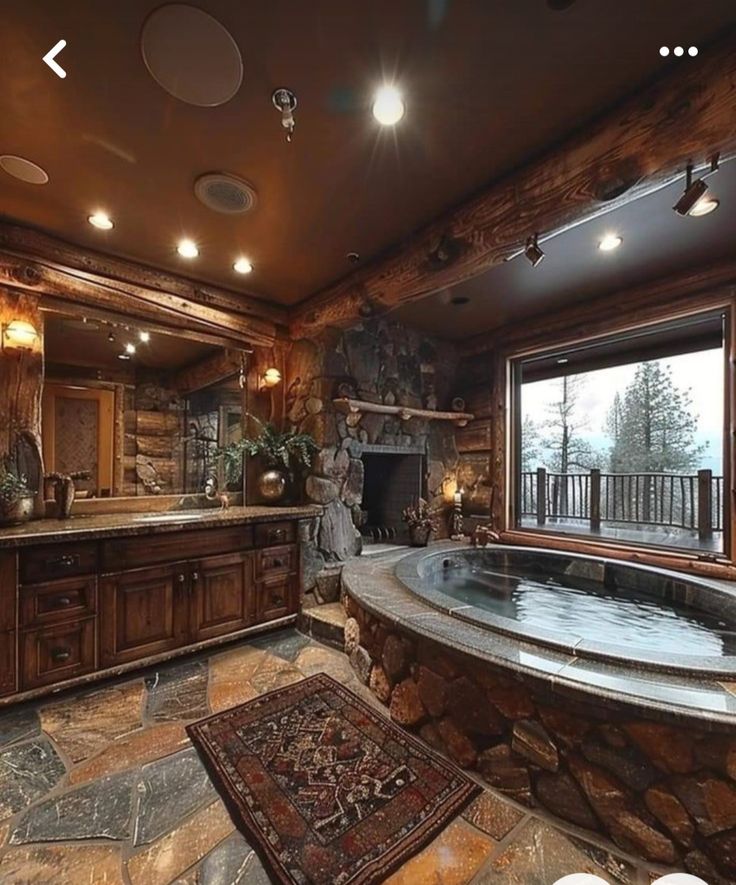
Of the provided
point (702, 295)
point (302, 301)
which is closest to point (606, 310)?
point (702, 295)

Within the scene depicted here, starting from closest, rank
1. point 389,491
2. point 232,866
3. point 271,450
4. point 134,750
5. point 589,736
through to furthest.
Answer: point 232,866
point 589,736
point 134,750
point 271,450
point 389,491

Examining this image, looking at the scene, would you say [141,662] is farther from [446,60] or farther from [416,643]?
[446,60]

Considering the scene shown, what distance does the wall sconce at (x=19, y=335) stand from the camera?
2.52 m

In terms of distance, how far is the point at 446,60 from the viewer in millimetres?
1446

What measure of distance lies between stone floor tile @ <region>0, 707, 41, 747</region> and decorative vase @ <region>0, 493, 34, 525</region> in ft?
3.41

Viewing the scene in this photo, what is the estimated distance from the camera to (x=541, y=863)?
4.23ft

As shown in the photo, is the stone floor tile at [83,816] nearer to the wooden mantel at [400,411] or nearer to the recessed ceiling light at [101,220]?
the wooden mantel at [400,411]

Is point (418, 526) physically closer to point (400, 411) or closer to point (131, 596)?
point (400, 411)

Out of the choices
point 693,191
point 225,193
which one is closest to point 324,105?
point 225,193

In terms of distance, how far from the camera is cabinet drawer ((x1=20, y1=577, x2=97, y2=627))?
2113 mm

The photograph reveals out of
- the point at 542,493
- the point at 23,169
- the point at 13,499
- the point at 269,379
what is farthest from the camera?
the point at 542,493

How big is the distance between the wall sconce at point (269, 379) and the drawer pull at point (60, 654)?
2386 mm

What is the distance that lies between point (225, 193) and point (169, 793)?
2.85 m

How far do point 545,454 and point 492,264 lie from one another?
458 cm
